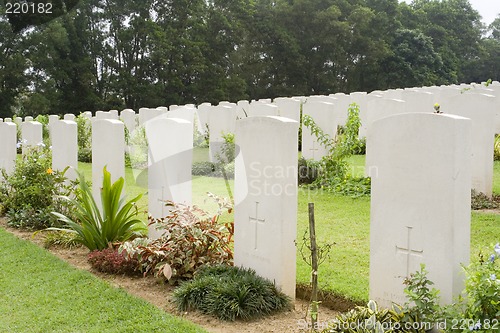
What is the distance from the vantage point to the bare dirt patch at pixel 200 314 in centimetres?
430

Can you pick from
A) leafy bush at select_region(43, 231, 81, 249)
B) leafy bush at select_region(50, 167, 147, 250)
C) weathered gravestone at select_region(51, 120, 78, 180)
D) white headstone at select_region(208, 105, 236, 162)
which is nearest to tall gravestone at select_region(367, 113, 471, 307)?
leafy bush at select_region(50, 167, 147, 250)

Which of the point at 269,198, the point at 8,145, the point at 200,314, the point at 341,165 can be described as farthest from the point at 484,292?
the point at 8,145

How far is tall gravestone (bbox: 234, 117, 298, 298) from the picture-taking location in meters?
4.59

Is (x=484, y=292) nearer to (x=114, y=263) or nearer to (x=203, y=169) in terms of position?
(x=114, y=263)

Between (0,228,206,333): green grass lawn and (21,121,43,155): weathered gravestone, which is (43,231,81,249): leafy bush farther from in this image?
(21,121,43,155): weathered gravestone

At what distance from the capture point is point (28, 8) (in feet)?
86.7

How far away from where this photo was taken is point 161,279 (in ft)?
17.4

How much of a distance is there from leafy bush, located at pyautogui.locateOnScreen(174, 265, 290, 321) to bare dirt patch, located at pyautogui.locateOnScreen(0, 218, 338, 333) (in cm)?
6

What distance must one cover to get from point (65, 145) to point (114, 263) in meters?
2.36

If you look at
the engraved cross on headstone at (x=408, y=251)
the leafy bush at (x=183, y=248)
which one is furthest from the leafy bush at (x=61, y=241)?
the engraved cross on headstone at (x=408, y=251)

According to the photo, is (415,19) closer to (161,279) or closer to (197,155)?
(197,155)

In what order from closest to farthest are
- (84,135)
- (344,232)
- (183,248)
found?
(183,248) → (344,232) → (84,135)

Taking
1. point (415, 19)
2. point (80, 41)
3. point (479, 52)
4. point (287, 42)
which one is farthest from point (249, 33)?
point (479, 52)

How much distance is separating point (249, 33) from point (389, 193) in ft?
104
